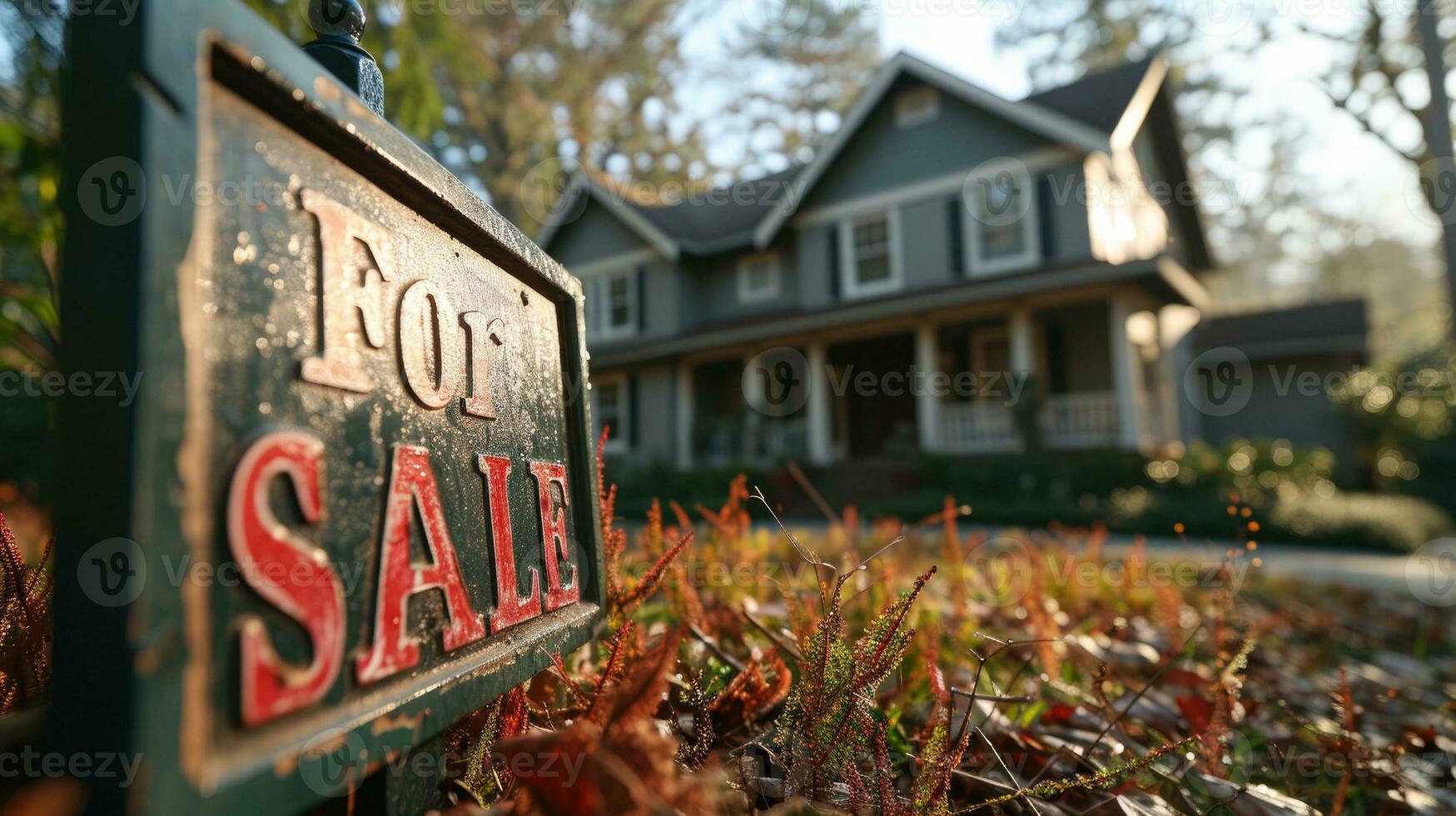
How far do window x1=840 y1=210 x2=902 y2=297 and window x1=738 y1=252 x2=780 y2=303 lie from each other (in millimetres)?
1990

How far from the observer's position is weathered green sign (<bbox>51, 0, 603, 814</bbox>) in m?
0.54

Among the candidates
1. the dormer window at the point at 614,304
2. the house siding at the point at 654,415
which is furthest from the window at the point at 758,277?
the dormer window at the point at 614,304

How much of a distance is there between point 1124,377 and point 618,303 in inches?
435

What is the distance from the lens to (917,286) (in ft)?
45.8

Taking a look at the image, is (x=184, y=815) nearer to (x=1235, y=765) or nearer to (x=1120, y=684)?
(x=1235, y=765)

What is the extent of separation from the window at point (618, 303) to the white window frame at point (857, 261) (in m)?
5.29

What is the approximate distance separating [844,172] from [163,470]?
15431 mm

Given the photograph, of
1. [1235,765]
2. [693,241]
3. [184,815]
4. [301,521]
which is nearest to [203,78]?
[301,521]

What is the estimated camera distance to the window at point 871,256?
14.4 m

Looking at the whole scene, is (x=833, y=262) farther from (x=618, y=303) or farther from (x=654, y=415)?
(x=618, y=303)

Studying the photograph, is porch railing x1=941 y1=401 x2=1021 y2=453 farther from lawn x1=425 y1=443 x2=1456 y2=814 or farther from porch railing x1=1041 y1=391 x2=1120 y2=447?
lawn x1=425 y1=443 x2=1456 y2=814

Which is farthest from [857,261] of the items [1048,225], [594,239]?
[594,239]

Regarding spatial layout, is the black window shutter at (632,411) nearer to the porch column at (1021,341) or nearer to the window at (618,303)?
the window at (618,303)

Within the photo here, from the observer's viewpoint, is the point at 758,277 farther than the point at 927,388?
Yes
